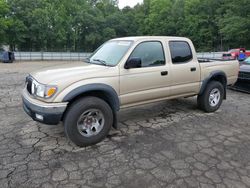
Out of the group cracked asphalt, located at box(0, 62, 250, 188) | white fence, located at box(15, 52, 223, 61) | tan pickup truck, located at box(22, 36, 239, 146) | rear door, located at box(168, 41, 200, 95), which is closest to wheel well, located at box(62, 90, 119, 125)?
tan pickup truck, located at box(22, 36, 239, 146)

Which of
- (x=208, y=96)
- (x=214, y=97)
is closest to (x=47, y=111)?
(x=208, y=96)

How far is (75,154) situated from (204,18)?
46072 millimetres

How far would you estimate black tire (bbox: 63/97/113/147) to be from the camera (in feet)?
12.3

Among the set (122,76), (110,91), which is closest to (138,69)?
(122,76)

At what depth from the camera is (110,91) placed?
407cm

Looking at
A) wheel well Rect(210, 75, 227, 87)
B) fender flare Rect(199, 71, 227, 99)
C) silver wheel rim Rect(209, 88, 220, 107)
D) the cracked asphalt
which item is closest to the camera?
the cracked asphalt

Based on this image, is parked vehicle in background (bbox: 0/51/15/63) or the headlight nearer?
the headlight

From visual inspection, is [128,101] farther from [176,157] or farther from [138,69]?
[176,157]

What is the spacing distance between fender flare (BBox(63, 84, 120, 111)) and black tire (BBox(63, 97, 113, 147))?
0.46 ft

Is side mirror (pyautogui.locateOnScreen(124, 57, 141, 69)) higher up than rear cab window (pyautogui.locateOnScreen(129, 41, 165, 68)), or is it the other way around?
rear cab window (pyautogui.locateOnScreen(129, 41, 165, 68))

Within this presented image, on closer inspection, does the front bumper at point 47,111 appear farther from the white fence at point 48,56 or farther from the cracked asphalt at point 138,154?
the white fence at point 48,56

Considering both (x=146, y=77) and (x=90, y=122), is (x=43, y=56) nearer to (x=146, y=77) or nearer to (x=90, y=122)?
(x=146, y=77)

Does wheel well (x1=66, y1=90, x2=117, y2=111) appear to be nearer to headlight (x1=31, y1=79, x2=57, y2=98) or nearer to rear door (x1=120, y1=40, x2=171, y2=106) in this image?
rear door (x1=120, y1=40, x2=171, y2=106)

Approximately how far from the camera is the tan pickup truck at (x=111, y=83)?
3688 millimetres
